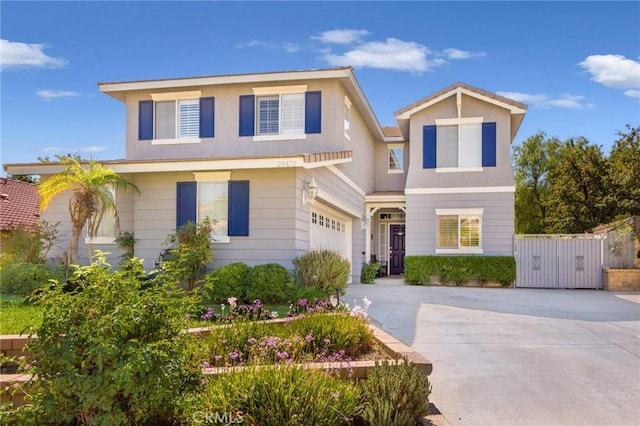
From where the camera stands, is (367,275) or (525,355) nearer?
(525,355)

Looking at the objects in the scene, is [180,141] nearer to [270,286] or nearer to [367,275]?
[270,286]

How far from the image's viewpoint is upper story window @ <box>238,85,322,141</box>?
1540 cm

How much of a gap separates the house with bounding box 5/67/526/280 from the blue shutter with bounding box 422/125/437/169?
0.05m

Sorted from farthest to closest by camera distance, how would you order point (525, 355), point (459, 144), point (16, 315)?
point (459, 144), point (16, 315), point (525, 355)

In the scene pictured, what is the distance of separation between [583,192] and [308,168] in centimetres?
1728

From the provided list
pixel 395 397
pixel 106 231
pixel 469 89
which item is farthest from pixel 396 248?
pixel 395 397

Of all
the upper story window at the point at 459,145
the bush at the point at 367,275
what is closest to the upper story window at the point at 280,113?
the upper story window at the point at 459,145

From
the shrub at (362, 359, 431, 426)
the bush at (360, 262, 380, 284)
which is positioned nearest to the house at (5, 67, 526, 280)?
the bush at (360, 262, 380, 284)

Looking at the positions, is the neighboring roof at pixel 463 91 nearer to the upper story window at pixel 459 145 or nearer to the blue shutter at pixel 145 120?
the upper story window at pixel 459 145

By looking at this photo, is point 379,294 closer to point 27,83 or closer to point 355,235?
point 355,235

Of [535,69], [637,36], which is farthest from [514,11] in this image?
[535,69]

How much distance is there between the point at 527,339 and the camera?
29.6 ft

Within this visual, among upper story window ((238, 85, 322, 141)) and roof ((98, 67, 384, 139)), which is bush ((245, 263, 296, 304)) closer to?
upper story window ((238, 85, 322, 141))

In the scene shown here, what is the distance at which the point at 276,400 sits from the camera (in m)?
4.18
